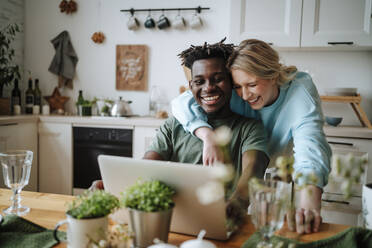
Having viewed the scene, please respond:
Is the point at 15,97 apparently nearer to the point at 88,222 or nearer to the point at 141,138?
the point at 141,138

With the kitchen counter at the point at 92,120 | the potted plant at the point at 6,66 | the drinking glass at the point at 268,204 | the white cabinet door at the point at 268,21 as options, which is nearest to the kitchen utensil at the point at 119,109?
the kitchen counter at the point at 92,120

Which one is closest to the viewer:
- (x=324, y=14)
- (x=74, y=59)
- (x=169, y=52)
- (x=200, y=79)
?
(x=200, y=79)

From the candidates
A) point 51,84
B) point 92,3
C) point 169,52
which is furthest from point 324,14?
point 51,84

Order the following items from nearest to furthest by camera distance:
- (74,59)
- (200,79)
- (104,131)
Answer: (200,79), (104,131), (74,59)

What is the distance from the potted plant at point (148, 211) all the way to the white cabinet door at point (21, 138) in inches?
102

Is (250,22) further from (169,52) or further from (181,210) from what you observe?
(181,210)

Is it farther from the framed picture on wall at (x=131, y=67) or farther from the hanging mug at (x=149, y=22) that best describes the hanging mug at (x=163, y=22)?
the framed picture on wall at (x=131, y=67)

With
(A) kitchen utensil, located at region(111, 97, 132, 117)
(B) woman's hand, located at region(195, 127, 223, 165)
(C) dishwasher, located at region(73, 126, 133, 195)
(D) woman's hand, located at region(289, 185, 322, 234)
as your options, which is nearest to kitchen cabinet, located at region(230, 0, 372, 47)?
(A) kitchen utensil, located at region(111, 97, 132, 117)

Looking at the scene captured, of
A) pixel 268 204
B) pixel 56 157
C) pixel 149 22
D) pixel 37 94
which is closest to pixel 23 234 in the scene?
pixel 268 204

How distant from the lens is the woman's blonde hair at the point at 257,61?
1364mm

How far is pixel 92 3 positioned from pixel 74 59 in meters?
0.66

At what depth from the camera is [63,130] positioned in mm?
3195

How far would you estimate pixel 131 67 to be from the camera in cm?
356

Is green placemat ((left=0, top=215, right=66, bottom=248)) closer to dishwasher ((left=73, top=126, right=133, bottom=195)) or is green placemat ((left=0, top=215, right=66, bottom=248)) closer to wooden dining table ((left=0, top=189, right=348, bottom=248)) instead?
wooden dining table ((left=0, top=189, right=348, bottom=248))
